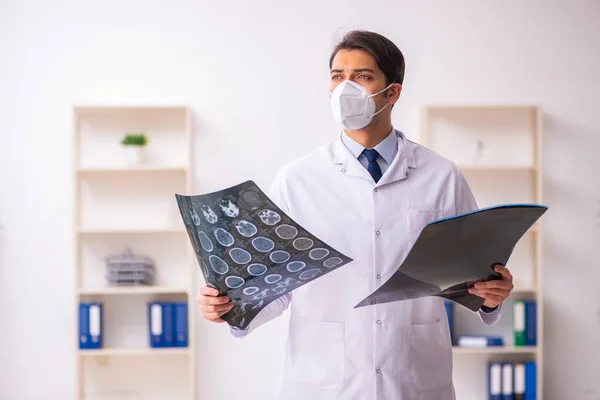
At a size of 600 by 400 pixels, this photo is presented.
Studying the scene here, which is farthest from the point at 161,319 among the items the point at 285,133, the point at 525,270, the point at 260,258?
the point at 260,258

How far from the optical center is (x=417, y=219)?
1.69 m

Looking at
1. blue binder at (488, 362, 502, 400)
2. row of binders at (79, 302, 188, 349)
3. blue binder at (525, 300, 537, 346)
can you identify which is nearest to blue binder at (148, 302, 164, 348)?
row of binders at (79, 302, 188, 349)

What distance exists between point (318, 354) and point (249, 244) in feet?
1.43

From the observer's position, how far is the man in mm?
1665

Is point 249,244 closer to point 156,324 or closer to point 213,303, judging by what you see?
point 213,303

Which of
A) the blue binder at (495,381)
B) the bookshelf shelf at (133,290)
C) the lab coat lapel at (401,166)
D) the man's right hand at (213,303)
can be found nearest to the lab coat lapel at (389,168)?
the lab coat lapel at (401,166)

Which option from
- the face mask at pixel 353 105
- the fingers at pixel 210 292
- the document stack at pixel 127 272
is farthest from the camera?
the document stack at pixel 127 272

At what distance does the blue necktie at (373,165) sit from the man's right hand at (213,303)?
481mm

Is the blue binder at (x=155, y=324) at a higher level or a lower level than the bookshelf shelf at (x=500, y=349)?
higher

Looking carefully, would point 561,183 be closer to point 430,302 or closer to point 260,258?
point 430,302

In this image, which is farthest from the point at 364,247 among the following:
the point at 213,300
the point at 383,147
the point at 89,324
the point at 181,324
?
the point at 89,324

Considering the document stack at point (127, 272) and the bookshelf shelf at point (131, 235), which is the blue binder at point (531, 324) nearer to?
the bookshelf shelf at point (131, 235)

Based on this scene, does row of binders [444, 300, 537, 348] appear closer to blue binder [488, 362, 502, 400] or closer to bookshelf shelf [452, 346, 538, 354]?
bookshelf shelf [452, 346, 538, 354]

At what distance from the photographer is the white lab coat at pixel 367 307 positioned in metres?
1.66
